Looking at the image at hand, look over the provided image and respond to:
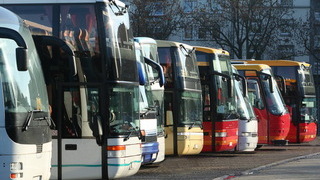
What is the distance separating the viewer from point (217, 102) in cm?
2748

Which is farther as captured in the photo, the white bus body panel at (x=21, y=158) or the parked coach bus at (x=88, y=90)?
the parked coach bus at (x=88, y=90)

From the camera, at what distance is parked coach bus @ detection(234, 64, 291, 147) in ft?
105

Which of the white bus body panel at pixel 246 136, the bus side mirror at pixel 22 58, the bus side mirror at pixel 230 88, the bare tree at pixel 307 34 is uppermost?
the bare tree at pixel 307 34

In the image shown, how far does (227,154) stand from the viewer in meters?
30.4

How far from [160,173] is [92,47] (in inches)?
206

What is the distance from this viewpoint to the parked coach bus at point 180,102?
24125mm

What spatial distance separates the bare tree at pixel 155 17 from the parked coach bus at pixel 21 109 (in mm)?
40205

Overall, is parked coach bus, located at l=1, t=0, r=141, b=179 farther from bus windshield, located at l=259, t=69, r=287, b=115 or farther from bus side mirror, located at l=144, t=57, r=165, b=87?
bus windshield, located at l=259, t=69, r=287, b=115

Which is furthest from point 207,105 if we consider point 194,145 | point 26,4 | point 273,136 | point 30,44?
point 30,44

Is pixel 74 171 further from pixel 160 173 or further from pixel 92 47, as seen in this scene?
pixel 160 173

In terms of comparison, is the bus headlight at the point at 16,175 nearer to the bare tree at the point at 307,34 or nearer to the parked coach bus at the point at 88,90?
the parked coach bus at the point at 88,90

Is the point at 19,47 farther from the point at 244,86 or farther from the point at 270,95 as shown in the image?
the point at 270,95

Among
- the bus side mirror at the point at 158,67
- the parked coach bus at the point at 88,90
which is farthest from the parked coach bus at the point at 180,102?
the parked coach bus at the point at 88,90

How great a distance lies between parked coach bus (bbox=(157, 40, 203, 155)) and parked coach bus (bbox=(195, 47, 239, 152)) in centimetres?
173
